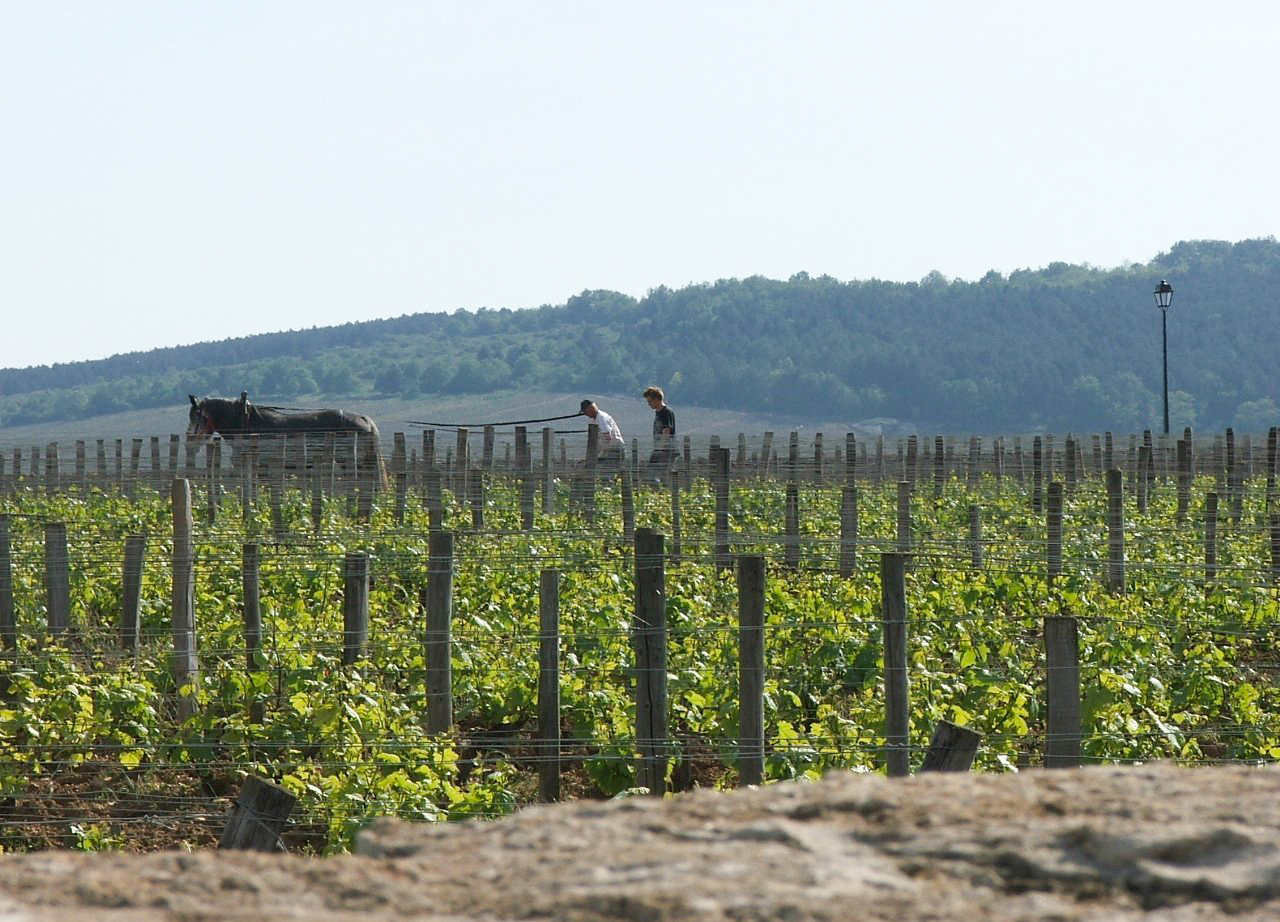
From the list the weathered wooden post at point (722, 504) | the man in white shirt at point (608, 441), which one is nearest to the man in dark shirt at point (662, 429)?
the man in white shirt at point (608, 441)

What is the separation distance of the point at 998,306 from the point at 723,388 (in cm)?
2556

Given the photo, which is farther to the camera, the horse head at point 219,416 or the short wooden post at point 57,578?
the horse head at point 219,416

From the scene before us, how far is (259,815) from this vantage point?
402cm

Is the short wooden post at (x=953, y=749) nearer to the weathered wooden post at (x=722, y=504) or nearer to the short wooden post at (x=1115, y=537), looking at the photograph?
the short wooden post at (x=1115, y=537)

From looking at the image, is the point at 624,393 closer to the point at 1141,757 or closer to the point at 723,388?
the point at 723,388

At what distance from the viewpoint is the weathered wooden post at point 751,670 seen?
5785 mm

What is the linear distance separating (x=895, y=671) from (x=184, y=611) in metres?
3.83

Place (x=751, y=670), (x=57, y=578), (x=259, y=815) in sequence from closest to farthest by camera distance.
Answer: (x=259, y=815)
(x=751, y=670)
(x=57, y=578)

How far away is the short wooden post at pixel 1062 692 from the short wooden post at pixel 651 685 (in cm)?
141

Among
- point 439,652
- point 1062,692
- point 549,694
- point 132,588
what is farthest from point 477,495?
point 1062,692

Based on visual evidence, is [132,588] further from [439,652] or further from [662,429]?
[662,429]

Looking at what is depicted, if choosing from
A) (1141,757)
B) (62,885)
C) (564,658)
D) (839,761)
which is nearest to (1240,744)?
(1141,757)

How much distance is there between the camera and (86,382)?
154 metres

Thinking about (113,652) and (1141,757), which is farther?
(113,652)
